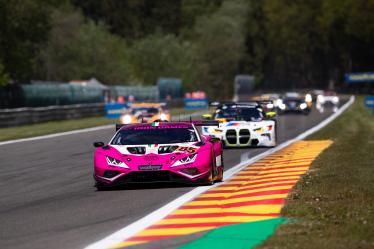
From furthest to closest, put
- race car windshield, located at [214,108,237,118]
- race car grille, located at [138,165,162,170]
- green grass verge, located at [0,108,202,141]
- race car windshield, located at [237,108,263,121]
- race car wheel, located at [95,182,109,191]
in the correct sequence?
1. green grass verge, located at [0,108,202,141]
2. race car windshield, located at [214,108,237,118]
3. race car windshield, located at [237,108,263,121]
4. race car wheel, located at [95,182,109,191]
5. race car grille, located at [138,165,162,170]

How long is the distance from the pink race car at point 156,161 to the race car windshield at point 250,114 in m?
10.1

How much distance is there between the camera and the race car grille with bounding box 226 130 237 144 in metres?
24.9

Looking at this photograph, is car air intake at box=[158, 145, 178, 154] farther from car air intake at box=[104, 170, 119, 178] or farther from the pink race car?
car air intake at box=[104, 170, 119, 178]

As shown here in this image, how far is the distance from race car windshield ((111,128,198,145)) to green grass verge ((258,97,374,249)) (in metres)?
2.06

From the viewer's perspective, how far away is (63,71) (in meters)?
86.6

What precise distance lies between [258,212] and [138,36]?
121793mm

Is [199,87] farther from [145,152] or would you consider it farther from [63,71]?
[145,152]

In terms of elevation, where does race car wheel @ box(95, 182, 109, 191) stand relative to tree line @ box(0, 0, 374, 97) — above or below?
below

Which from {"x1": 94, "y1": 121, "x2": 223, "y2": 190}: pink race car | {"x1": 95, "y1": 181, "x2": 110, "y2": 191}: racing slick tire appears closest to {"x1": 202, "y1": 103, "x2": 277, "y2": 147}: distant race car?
{"x1": 94, "y1": 121, "x2": 223, "y2": 190}: pink race car

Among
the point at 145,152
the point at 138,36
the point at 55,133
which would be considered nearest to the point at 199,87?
the point at 138,36

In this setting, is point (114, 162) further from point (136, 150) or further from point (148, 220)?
point (148, 220)

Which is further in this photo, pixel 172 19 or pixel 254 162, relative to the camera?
pixel 172 19

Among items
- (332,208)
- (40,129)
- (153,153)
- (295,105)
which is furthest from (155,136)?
(295,105)

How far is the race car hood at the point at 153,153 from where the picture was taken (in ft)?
47.8
